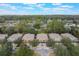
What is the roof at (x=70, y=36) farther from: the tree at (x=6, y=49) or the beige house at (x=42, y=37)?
the tree at (x=6, y=49)

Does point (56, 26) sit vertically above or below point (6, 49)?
above

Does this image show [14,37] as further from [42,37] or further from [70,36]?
[70,36]

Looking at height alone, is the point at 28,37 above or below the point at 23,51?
above

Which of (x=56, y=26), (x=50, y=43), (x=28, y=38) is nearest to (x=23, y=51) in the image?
(x=28, y=38)

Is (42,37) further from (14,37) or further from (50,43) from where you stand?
(14,37)

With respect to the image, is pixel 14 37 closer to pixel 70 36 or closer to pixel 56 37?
pixel 56 37

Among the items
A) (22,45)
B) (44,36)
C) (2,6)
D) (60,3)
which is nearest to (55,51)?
(44,36)

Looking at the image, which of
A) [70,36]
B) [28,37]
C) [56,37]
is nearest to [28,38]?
[28,37]

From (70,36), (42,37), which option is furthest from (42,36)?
(70,36)
